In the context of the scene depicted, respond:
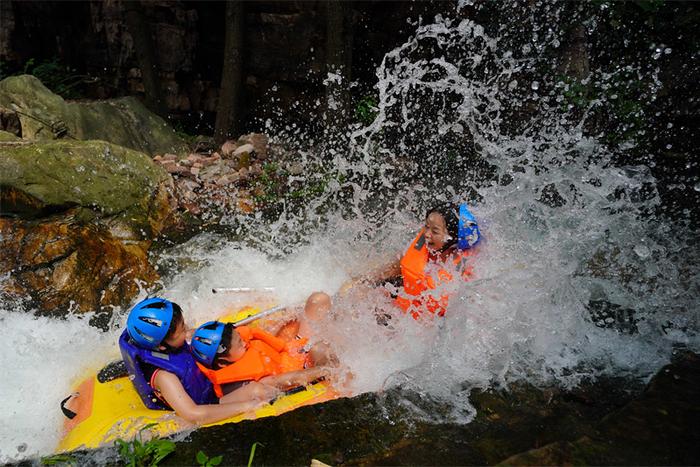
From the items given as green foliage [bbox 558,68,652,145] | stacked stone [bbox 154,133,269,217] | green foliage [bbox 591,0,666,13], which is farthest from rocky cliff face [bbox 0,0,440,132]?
green foliage [bbox 558,68,652,145]

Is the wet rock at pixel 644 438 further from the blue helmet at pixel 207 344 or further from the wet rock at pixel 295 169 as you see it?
the wet rock at pixel 295 169

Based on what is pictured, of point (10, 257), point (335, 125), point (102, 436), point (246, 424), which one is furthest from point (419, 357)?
point (335, 125)

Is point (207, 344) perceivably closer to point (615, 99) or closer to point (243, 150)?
point (243, 150)

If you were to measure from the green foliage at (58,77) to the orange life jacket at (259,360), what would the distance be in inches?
372

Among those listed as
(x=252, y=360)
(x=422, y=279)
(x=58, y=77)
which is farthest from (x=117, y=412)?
(x=58, y=77)

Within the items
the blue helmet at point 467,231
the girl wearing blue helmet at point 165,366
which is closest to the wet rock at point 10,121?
the girl wearing blue helmet at point 165,366

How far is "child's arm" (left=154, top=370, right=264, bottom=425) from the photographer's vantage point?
332cm

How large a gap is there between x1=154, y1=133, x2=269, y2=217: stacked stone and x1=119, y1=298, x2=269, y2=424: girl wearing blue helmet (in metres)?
3.42

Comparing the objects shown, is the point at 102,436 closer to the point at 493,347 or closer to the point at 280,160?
the point at 493,347

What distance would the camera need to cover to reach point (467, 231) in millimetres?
4184

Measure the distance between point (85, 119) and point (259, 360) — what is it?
5.96 metres

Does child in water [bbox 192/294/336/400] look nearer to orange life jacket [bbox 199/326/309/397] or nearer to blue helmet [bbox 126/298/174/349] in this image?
orange life jacket [bbox 199/326/309/397]

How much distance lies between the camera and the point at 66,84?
36.7 feet

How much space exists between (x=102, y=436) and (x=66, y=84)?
10.4 m
